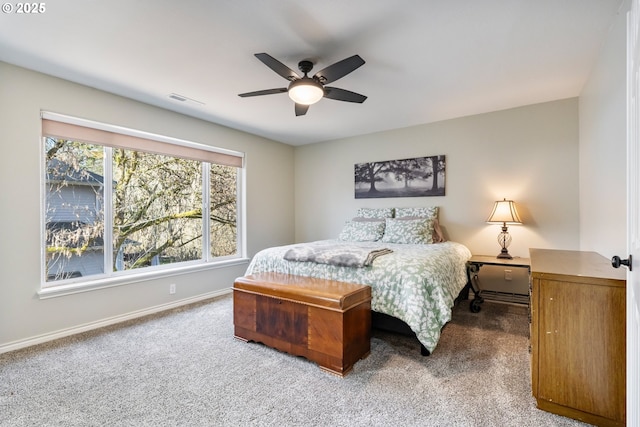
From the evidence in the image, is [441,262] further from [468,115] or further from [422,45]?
[468,115]

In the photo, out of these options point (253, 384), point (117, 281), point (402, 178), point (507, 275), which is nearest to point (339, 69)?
point (253, 384)

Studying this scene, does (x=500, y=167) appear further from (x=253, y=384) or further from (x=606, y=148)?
(x=253, y=384)

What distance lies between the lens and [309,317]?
2184mm

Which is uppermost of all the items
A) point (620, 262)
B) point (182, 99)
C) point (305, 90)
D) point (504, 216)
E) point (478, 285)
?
point (182, 99)

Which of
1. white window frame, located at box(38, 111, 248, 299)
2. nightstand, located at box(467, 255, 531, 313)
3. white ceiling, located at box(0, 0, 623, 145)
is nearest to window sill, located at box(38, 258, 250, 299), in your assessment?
white window frame, located at box(38, 111, 248, 299)

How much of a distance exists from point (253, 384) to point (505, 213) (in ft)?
10.2

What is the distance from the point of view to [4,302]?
245cm

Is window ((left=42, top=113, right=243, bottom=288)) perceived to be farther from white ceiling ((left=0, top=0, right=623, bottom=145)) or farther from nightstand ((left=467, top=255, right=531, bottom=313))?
nightstand ((left=467, top=255, right=531, bottom=313))

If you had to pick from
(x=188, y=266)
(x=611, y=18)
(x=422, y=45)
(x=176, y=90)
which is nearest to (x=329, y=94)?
(x=422, y=45)

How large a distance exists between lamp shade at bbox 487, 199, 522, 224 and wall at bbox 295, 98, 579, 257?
0.84ft

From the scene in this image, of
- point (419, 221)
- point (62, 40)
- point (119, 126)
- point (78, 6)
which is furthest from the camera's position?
point (419, 221)

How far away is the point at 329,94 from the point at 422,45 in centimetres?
78

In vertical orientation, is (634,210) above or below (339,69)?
below

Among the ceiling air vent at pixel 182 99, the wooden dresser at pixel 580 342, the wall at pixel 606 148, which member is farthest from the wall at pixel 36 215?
the wall at pixel 606 148
